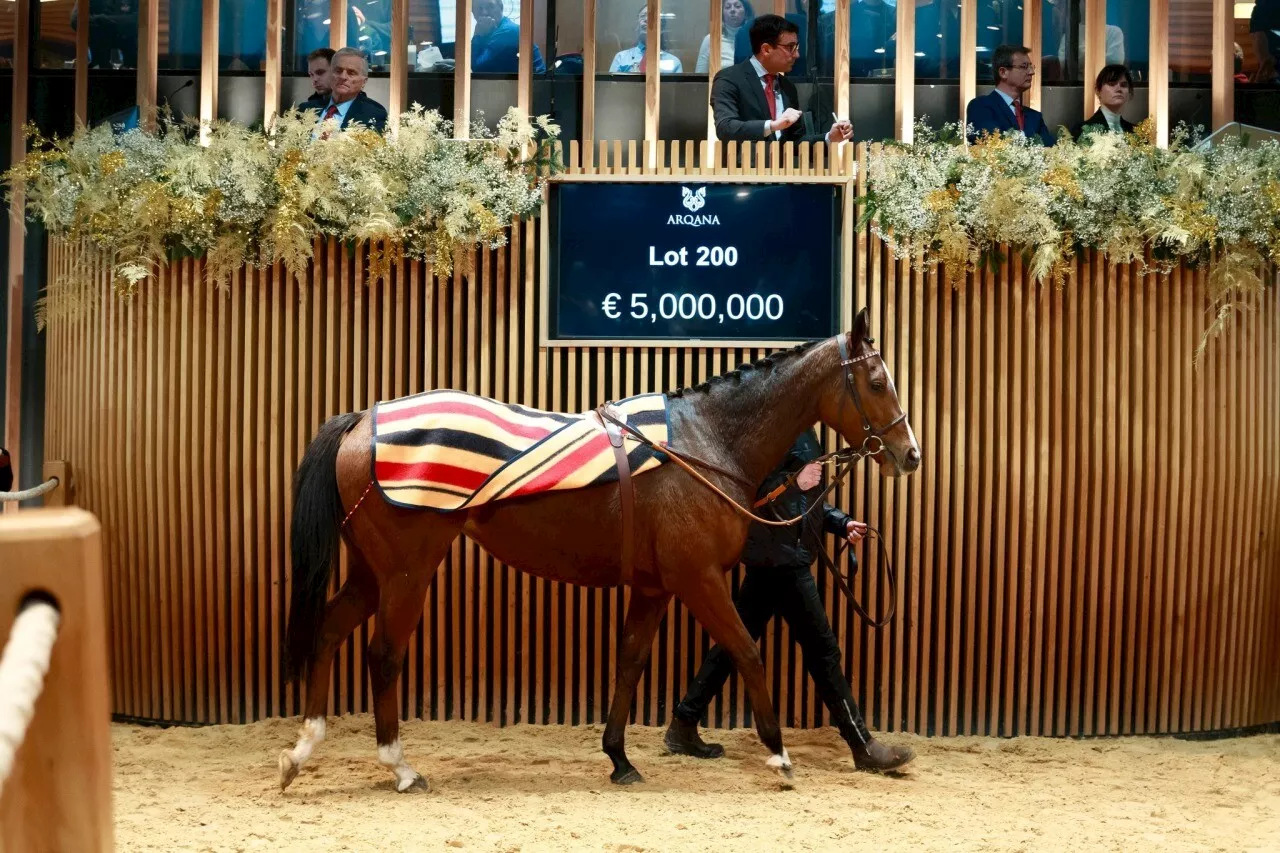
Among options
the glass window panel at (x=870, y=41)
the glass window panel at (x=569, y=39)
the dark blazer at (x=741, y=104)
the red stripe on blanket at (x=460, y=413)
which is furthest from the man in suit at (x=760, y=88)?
the red stripe on blanket at (x=460, y=413)

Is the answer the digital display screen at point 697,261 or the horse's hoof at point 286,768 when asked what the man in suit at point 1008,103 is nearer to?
the digital display screen at point 697,261

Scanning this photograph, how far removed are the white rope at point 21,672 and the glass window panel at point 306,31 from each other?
304 inches

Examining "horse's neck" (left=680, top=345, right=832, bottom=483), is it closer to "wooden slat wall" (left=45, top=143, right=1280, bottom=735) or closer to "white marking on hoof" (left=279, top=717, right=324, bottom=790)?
"wooden slat wall" (left=45, top=143, right=1280, bottom=735)

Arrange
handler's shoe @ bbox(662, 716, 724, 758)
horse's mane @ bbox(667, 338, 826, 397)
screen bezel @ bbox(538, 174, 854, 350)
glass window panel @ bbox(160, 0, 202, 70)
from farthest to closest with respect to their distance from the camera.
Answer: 1. glass window panel @ bbox(160, 0, 202, 70)
2. screen bezel @ bbox(538, 174, 854, 350)
3. handler's shoe @ bbox(662, 716, 724, 758)
4. horse's mane @ bbox(667, 338, 826, 397)

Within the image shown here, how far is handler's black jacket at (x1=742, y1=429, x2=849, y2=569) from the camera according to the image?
5574 millimetres

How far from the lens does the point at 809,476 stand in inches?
219

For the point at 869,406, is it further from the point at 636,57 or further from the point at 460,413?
the point at 636,57

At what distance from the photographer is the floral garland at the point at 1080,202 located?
5941 mm

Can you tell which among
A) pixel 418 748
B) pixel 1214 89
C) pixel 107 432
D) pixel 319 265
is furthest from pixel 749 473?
pixel 1214 89

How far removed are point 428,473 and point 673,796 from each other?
1.59 metres

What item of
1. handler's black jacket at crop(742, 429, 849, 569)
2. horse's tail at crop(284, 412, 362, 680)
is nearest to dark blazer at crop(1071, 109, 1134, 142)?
handler's black jacket at crop(742, 429, 849, 569)

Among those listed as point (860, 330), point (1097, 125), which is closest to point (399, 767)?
point (860, 330)

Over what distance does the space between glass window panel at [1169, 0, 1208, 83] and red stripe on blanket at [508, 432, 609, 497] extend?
5.53 m

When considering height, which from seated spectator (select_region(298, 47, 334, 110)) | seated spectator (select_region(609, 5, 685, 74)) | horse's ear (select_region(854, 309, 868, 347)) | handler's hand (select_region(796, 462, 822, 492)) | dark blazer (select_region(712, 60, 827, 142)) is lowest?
handler's hand (select_region(796, 462, 822, 492))
